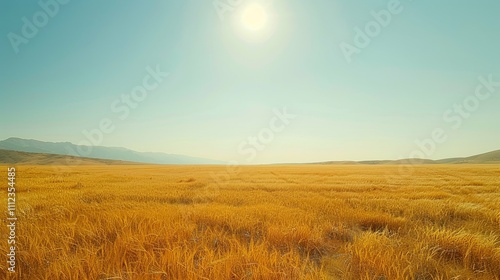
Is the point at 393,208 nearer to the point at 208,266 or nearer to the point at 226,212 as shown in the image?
the point at 226,212

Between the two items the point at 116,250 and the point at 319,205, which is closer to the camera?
the point at 116,250

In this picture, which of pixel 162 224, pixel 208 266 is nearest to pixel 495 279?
pixel 208 266

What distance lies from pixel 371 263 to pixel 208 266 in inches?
95.0

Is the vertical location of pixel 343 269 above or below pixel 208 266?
below

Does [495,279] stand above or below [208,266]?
below

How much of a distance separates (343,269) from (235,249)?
1767mm

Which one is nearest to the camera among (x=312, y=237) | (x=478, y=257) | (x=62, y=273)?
(x=62, y=273)

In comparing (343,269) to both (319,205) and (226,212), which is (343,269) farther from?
(319,205)

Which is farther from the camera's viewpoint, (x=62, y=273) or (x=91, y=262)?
(x=91, y=262)

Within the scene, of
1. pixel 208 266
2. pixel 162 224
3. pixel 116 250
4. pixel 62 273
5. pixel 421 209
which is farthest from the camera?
pixel 421 209

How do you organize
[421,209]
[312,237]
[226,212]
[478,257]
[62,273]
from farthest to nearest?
[421,209] < [226,212] < [312,237] < [478,257] < [62,273]

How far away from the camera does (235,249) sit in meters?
4.18

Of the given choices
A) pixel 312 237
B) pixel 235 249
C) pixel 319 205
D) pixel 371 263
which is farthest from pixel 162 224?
pixel 319 205

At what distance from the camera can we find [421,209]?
27.2 ft
